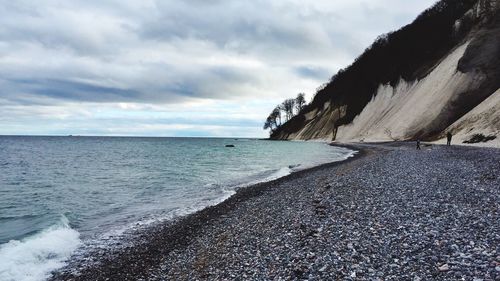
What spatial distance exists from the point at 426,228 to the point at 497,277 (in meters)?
3.07

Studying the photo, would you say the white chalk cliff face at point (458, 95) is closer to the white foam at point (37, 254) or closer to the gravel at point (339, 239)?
the gravel at point (339, 239)

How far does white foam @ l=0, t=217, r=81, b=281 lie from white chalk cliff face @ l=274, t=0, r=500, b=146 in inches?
1412

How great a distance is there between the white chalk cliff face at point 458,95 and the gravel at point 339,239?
26777mm

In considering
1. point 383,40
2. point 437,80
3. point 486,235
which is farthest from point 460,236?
point 383,40

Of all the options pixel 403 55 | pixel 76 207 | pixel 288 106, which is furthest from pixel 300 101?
pixel 76 207

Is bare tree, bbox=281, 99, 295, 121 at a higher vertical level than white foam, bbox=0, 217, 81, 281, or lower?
higher

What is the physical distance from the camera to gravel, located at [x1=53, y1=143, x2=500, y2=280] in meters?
7.26

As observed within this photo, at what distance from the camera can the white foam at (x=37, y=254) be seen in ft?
32.6

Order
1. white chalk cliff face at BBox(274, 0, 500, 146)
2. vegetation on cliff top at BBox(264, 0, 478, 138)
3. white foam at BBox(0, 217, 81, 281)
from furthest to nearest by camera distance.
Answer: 1. vegetation on cliff top at BBox(264, 0, 478, 138)
2. white chalk cliff face at BBox(274, 0, 500, 146)
3. white foam at BBox(0, 217, 81, 281)

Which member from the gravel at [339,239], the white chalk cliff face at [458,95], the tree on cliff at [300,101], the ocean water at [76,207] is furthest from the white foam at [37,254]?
the tree on cliff at [300,101]

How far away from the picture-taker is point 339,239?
920 cm

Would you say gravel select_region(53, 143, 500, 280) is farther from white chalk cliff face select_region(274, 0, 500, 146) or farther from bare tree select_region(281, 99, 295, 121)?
bare tree select_region(281, 99, 295, 121)

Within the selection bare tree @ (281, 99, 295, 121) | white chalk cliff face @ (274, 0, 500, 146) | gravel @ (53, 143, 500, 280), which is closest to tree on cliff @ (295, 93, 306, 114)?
bare tree @ (281, 99, 295, 121)

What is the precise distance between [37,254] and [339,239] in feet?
30.0
